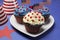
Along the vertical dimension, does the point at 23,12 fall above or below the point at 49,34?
above

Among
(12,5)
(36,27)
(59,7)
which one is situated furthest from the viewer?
(59,7)

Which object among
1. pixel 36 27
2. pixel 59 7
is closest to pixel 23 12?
pixel 36 27

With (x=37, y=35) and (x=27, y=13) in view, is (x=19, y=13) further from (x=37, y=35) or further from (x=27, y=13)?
(x=37, y=35)

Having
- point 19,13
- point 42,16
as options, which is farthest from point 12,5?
point 42,16

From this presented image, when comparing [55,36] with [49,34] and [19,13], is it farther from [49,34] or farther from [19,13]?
[19,13]

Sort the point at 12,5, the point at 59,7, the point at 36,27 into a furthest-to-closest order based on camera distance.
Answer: the point at 59,7 → the point at 12,5 → the point at 36,27

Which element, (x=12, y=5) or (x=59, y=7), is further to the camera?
(x=59, y=7)
